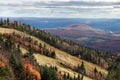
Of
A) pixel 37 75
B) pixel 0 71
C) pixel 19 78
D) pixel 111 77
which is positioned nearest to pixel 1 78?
pixel 0 71

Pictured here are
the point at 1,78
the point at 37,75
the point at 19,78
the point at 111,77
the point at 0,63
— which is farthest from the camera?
the point at 111,77

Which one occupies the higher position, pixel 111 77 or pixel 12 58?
pixel 12 58

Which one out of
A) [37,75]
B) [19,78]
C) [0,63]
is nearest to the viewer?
[0,63]

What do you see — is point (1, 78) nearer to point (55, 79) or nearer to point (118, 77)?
point (55, 79)

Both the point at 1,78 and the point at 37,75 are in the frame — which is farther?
the point at 37,75

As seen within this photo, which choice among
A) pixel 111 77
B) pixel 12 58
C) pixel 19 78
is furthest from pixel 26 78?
pixel 111 77

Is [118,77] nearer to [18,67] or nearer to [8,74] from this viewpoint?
[18,67]

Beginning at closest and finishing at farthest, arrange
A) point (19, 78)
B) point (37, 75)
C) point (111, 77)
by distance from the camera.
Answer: point (19, 78) → point (37, 75) → point (111, 77)

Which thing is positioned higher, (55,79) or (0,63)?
(0,63)

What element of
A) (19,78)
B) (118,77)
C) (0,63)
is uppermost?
(0,63)
